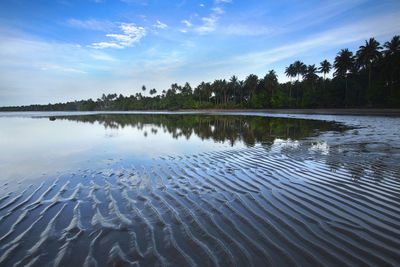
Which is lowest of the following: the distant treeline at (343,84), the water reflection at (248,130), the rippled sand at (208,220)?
the rippled sand at (208,220)

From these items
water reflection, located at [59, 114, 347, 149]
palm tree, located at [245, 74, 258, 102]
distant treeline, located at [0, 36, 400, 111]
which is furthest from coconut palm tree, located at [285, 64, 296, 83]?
water reflection, located at [59, 114, 347, 149]

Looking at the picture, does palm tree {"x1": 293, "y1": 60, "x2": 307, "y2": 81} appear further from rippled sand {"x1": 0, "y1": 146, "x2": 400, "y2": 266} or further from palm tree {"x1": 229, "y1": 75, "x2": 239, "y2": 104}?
rippled sand {"x1": 0, "y1": 146, "x2": 400, "y2": 266}

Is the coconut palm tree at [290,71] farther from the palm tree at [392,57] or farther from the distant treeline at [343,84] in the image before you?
the palm tree at [392,57]

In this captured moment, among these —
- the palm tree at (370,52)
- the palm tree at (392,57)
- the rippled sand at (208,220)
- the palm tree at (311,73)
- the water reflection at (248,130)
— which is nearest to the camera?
the rippled sand at (208,220)

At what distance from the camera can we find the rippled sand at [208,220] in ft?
9.16

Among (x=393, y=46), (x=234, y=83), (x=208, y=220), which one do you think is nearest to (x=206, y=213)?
(x=208, y=220)

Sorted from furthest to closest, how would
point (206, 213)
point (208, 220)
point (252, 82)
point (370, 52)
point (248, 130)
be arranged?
point (252, 82) < point (370, 52) < point (248, 130) < point (206, 213) < point (208, 220)

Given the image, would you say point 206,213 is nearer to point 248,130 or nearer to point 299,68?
point 248,130

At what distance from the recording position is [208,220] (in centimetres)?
372

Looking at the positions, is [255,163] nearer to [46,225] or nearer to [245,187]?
[245,187]

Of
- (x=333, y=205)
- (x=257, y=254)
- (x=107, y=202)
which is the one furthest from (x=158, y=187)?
(x=333, y=205)

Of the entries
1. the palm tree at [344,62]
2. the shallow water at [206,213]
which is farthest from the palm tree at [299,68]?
the shallow water at [206,213]

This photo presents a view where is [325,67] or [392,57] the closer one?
[392,57]

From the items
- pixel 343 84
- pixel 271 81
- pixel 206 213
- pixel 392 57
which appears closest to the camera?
pixel 206 213
